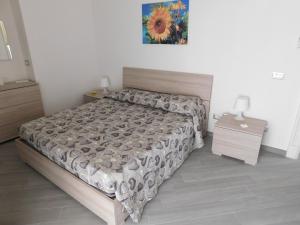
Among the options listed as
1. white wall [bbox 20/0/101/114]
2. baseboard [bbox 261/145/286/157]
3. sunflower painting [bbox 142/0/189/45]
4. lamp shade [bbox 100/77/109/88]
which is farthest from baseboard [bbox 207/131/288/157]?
white wall [bbox 20/0/101/114]

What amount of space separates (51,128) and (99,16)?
2502mm

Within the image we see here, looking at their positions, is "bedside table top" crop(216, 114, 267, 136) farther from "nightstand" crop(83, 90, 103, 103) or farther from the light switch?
"nightstand" crop(83, 90, 103, 103)

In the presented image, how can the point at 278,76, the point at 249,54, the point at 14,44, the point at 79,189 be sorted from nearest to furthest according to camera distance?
the point at 79,189, the point at 278,76, the point at 249,54, the point at 14,44

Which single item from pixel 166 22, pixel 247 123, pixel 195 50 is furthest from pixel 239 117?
pixel 166 22

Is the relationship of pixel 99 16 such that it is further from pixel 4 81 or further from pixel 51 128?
pixel 51 128

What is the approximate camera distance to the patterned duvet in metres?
1.75

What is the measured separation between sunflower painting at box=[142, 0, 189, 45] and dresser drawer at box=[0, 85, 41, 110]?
6.52 ft

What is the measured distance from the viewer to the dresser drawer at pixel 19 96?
3030 mm

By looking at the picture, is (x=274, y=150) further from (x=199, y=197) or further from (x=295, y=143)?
(x=199, y=197)

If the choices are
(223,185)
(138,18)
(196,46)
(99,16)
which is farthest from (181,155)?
(99,16)

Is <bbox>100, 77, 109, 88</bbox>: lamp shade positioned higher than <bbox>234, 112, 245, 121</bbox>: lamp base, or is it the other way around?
<bbox>100, 77, 109, 88</bbox>: lamp shade

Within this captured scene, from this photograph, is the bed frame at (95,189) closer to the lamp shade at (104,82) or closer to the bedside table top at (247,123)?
the lamp shade at (104,82)

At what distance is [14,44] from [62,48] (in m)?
0.72

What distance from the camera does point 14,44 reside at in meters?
3.38
